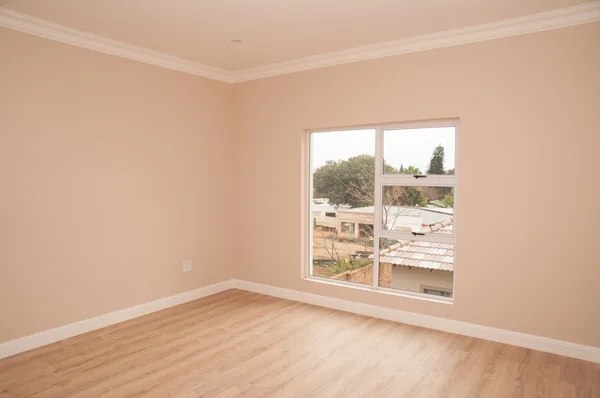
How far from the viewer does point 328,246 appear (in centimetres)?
489

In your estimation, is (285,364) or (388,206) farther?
(388,206)

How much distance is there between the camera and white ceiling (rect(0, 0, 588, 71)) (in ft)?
10.3

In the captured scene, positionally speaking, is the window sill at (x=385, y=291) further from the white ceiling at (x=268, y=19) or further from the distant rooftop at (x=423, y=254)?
the white ceiling at (x=268, y=19)

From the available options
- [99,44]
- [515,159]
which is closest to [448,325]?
[515,159]

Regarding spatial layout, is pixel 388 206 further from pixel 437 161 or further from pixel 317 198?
pixel 317 198

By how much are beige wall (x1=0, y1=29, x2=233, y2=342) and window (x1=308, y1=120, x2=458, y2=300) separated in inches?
55.9

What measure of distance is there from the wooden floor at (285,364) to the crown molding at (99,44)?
106 inches

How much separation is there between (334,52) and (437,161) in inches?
62.0

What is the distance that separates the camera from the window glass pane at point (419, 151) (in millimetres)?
4020

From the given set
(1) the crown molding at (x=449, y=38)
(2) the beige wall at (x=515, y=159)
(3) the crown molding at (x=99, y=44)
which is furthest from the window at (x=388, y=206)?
(3) the crown molding at (x=99, y=44)

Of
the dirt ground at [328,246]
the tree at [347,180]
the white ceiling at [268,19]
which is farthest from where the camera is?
the dirt ground at [328,246]

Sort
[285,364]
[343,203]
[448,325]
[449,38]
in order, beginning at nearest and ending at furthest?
[285,364] < [449,38] < [448,325] < [343,203]

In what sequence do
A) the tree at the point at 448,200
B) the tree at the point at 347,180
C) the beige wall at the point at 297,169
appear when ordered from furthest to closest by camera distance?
the tree at the point at 347,180
the tree at the point at 448,200
the beige wall at the point at 297,169

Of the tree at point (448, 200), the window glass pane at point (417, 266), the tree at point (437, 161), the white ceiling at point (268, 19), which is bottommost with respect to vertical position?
the window glass pane at point (417, 266)
